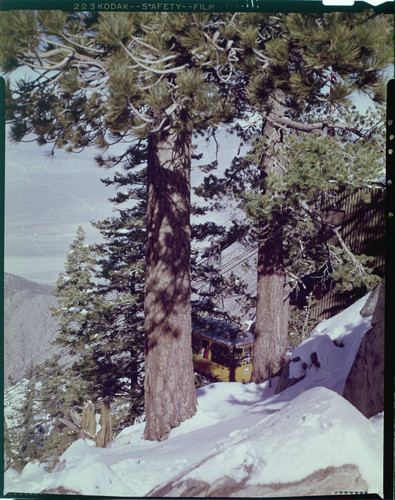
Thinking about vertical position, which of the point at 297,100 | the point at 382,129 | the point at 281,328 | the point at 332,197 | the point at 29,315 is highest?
the point at 297,100

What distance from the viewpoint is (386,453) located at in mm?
2455

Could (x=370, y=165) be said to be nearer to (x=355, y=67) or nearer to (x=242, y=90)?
(x=355, y=67)

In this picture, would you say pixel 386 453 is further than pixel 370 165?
No

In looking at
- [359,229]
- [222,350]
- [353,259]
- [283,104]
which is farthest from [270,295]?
[283,104]

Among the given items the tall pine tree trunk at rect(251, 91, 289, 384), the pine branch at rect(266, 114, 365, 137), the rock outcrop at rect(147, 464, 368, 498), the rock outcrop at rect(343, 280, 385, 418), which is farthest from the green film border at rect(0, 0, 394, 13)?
the rock outcrop at rect(147, 464, 368, 498)

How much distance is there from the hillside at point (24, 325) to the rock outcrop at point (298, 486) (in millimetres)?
1430

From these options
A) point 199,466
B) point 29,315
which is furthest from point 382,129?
point 29,315

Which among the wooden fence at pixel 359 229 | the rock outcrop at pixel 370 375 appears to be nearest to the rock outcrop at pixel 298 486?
the rock outcrop at pixel 370 375

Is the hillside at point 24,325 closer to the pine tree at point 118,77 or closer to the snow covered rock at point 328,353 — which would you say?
the pine tree at point 118,77

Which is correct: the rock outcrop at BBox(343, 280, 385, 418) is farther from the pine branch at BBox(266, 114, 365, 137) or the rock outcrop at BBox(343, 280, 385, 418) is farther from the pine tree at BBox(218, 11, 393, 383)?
the pine branch at BBox(266, 114, 365, 137)

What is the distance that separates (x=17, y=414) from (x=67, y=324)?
0.90 m

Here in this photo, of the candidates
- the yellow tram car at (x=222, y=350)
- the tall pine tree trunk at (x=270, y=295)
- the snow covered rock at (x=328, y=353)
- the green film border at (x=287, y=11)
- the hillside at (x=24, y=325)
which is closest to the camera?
the green film border at (x=287, y=11)

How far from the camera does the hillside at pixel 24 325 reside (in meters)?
2.62

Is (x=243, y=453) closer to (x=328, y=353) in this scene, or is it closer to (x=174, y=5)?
(x=328, y=353)
